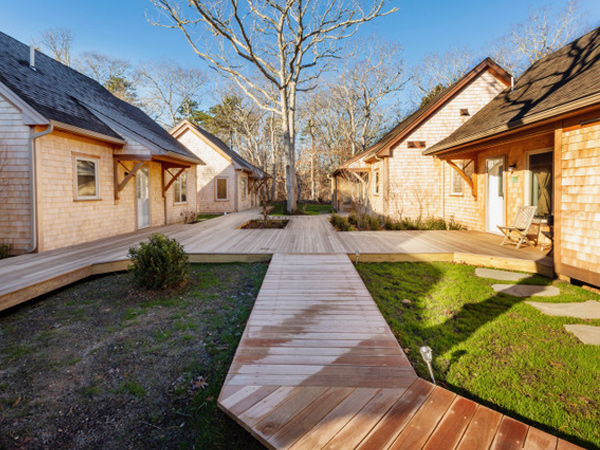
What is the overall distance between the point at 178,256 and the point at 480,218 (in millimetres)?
7855

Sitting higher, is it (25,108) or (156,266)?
(25,108)

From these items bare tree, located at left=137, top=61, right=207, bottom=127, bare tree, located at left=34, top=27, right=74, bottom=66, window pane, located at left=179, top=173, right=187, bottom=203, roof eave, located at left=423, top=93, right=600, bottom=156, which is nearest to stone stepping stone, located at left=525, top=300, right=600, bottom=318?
roof eave, located at left=423, top=93, right=600, bottom=156

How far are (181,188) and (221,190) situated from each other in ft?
17.2

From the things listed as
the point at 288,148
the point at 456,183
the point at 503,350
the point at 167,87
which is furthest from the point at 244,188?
the point at 503,350

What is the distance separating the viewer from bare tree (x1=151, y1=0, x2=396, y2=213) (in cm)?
1255

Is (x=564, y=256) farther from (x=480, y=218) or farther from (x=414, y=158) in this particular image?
(x=414, y=158)

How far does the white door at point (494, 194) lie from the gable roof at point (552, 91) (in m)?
1.12

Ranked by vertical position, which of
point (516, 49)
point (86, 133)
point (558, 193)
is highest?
point (516, 49)

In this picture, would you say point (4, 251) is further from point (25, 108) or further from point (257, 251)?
point (257, 251)

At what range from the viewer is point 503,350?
2.86 m

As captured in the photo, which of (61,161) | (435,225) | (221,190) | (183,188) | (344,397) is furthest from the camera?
(221,190)

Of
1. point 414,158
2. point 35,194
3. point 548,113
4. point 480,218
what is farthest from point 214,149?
point 548,113

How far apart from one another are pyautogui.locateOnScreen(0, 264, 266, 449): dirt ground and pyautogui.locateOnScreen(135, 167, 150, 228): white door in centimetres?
543

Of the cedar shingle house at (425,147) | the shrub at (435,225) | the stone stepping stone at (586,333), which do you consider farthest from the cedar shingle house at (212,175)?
the stone stepping stone at (586,333)
